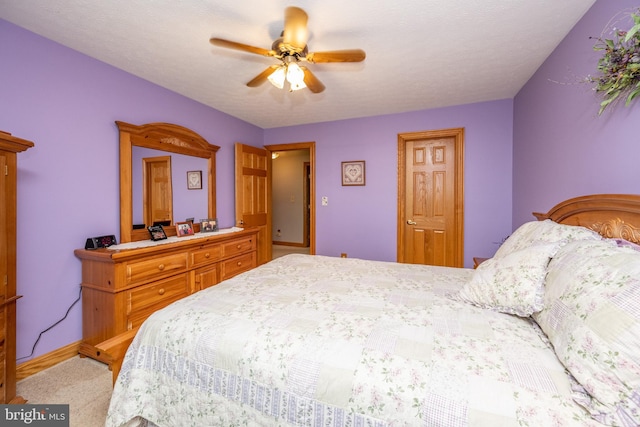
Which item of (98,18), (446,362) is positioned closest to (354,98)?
(98,18)

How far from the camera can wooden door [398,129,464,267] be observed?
346cm

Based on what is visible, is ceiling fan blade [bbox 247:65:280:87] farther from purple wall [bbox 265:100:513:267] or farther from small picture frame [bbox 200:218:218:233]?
purple wall [bbox 265:100:513:267]

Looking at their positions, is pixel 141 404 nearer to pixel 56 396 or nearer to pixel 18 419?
pixel 18 419

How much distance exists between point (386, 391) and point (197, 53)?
2616 mm

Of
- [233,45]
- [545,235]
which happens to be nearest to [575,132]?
[545,235]

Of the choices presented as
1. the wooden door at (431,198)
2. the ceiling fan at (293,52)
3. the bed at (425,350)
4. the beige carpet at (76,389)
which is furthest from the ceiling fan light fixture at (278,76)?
the beige carpet at (76,389)

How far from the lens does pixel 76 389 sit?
5.81ft

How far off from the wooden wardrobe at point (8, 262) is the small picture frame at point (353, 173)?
127 inches

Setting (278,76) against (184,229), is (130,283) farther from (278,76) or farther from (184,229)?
(278,76)

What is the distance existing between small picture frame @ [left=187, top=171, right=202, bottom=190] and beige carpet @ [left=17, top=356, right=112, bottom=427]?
6.21ft

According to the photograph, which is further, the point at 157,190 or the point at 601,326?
the point at 157,190

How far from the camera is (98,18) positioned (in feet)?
5.77

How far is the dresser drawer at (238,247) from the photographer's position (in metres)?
3.14

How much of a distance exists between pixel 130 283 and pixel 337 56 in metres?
2.35
